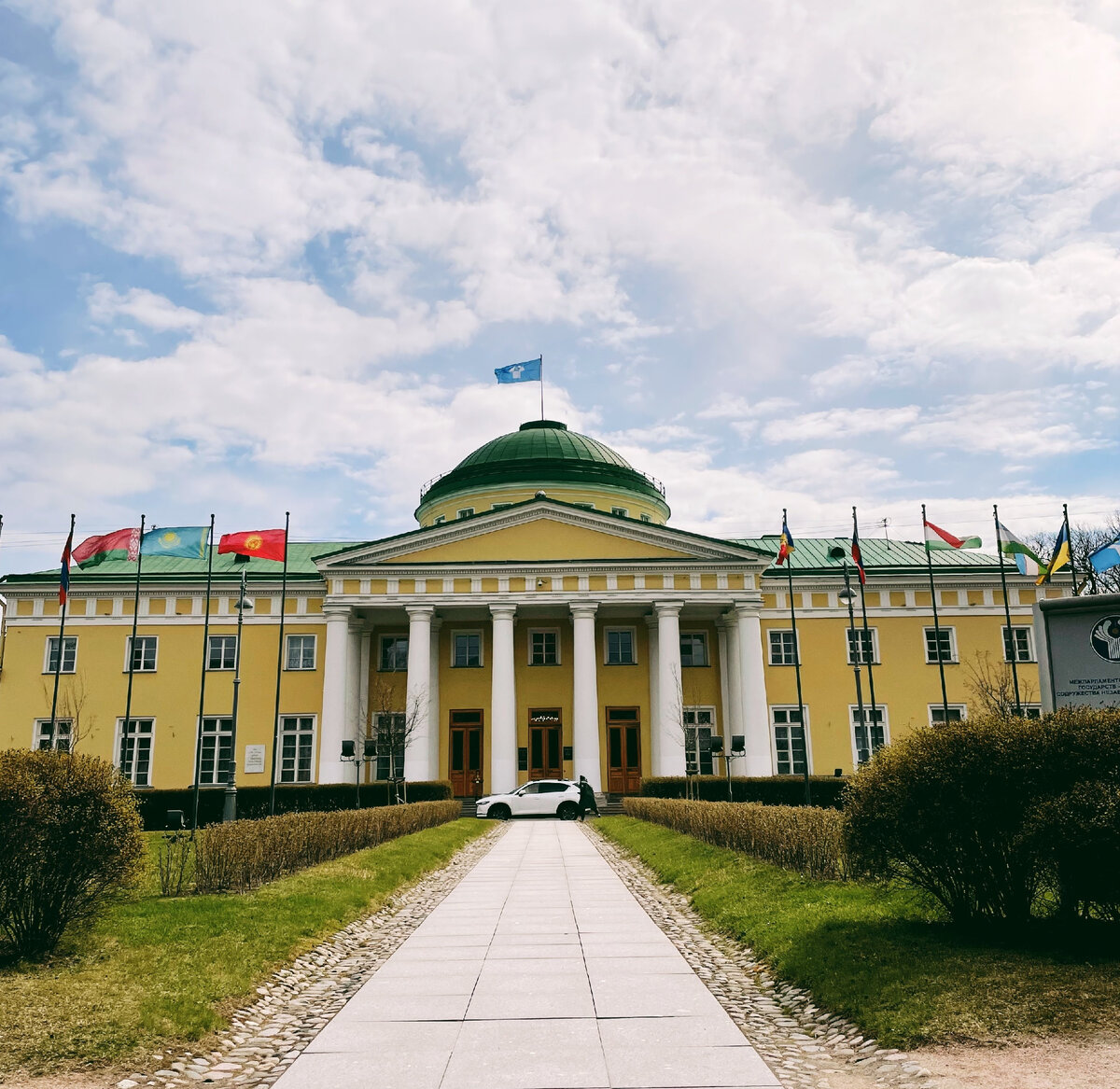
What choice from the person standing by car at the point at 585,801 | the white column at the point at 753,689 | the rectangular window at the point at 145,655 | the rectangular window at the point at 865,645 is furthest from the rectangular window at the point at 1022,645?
the rectangular window at the point at 145,655

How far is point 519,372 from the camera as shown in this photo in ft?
163

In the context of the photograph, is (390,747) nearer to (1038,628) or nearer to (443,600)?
(443,600)

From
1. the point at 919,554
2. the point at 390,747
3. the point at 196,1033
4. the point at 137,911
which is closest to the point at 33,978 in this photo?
the point at 196,1033

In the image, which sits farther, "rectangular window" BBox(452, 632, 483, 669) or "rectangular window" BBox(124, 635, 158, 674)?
"rectangular window" BBox(452, 632, 483, 669)

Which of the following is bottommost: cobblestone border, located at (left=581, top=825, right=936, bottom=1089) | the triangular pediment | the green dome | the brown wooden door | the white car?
cobblestone border, located at (left=581, top=825, right=936, bottom=1089)

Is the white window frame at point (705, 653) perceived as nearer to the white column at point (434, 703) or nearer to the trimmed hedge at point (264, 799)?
the white column at point (434, 703)

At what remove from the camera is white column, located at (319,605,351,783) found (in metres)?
40.2

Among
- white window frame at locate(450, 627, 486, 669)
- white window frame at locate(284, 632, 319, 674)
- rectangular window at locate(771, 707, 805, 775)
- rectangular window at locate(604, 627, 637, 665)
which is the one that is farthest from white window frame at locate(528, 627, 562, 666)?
rectangular window at locate(771, 707, 805, 775)

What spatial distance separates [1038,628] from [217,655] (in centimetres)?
3843

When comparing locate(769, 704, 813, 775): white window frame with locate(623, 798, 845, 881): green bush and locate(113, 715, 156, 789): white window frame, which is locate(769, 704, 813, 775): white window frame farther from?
locate(113, 715, 156, 789): white window frame

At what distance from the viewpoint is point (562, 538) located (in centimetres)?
4338

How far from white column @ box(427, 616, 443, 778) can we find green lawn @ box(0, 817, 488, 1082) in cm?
2772

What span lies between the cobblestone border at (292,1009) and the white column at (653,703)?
2886 centimetres

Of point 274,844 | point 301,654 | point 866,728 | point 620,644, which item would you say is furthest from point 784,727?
point 274,844
